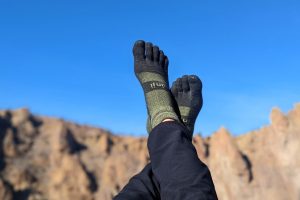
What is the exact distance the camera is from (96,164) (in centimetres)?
1970

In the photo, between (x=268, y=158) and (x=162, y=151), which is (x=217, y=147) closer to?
(x=268, y=158)

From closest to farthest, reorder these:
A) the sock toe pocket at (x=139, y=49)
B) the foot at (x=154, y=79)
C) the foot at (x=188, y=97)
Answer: the foot at (x=154, y=79), the foot at (x=188, y=97), the sock toe pocket at (x=139, y=49)

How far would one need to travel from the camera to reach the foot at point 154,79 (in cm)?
313

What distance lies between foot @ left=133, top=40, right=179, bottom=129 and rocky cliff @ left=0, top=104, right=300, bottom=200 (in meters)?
14.2

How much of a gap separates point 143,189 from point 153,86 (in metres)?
1.28

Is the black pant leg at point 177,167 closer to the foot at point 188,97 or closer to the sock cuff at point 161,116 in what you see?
the sock cuff at point 161,116

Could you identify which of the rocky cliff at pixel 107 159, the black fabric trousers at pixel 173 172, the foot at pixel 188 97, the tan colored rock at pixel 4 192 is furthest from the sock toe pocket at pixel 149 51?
the rocky cliff at pixel 107 159

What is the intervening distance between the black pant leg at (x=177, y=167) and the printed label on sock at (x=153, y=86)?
1.17m

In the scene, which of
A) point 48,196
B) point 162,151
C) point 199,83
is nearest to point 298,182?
point 48,196

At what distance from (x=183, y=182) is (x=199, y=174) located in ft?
0.31

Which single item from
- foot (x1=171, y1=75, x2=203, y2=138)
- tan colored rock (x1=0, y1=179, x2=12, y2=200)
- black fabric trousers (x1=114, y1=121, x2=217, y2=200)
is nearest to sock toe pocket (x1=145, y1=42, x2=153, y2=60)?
foot (x1=171, y1=75, x2=203, y2=138)

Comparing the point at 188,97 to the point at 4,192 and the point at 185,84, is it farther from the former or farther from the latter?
the point at 4,192

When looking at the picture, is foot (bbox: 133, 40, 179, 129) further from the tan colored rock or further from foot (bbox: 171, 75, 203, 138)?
the tan colored rock

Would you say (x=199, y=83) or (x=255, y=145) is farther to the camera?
(x=255, y=145)
